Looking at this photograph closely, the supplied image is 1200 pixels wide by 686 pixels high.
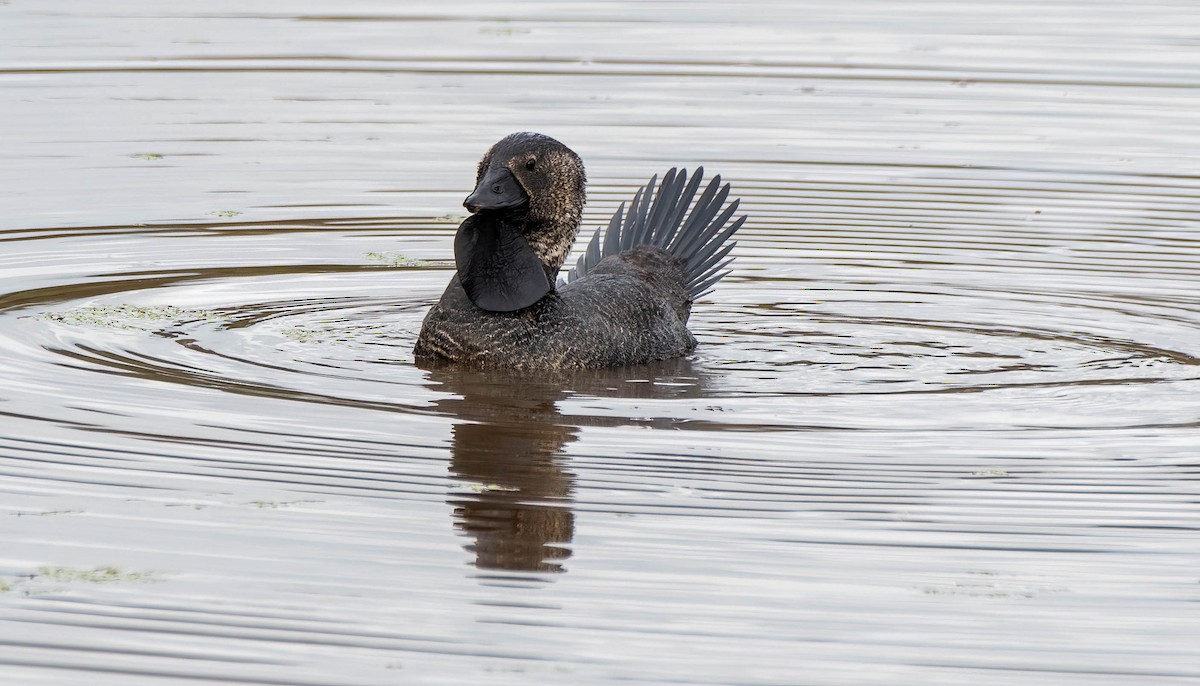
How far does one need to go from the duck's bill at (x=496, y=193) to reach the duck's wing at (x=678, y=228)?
1.78 m

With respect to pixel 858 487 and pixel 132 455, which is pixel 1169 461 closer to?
pixel 858 487

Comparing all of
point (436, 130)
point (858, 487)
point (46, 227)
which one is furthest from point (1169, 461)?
point (436, 130)

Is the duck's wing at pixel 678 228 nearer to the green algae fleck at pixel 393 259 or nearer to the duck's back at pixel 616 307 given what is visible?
the duck's back at pixel 616 307

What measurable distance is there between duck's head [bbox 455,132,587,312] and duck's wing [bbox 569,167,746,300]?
58.8 inches

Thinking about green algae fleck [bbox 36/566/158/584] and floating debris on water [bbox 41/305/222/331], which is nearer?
green algae fleck [bbox 36/566/158/584]

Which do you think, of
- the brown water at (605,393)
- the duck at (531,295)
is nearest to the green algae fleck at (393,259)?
the brown water at (605,393)

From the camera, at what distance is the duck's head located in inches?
364

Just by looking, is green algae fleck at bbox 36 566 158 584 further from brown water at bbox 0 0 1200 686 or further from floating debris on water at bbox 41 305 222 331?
floating debris on water at bbox 41 305 222 331

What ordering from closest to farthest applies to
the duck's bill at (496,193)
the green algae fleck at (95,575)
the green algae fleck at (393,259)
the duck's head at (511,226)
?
the green algae fleck at (95,575)
the duck's bill at (496,193)
the duck's head at (511,226)
the green algae fleck at (393,259)

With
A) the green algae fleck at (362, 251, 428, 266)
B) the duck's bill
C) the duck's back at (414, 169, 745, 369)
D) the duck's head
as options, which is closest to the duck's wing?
the duck's back at (414, 169, 745, 369)

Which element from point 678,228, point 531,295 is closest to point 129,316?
point 531,295

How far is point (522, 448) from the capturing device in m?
7.86

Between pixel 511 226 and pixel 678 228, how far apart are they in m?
1.97

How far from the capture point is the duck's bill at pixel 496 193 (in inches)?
352
